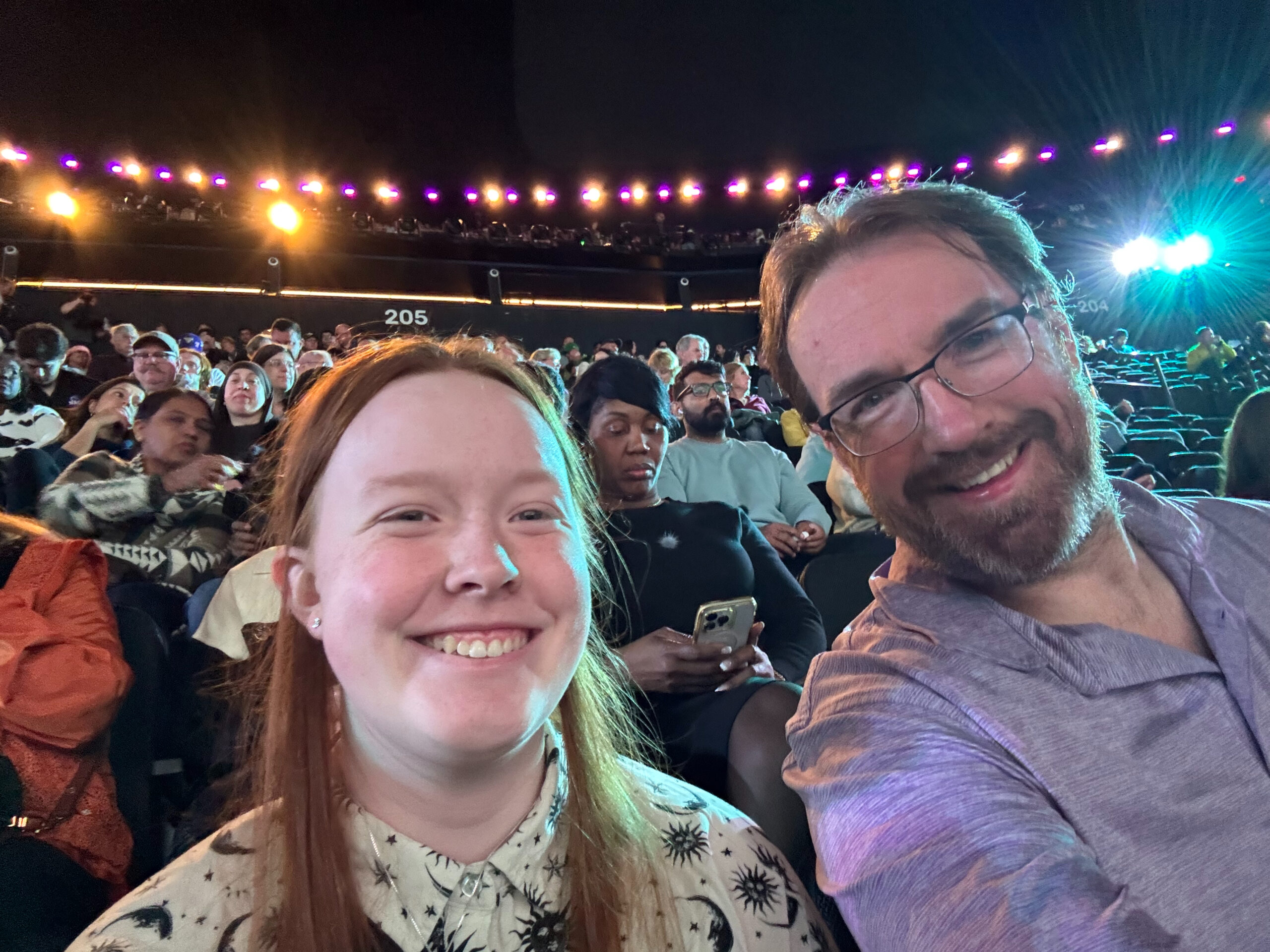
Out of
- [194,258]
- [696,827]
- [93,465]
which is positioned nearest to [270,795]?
[696,827]

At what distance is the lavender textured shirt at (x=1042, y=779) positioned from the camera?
612mm

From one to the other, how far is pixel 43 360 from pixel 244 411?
1.83 meters

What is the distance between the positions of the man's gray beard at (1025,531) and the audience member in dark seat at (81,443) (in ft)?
8.88

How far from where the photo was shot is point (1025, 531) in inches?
34.1

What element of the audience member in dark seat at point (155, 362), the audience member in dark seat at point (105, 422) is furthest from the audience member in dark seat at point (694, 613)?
the audience member in dark seat at point (155, 362)

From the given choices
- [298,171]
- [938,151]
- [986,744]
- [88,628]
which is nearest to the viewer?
[986,744]

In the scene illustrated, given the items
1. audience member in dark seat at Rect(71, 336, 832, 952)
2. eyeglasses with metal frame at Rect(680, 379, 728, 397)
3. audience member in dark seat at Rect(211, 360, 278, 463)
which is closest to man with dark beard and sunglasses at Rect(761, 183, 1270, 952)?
audience member in dark seat at Rect(71, 336, 832, 952)

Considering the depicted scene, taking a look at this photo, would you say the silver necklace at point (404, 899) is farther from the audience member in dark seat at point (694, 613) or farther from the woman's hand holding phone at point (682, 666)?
the woman's hand holding phone at point (682, 666)

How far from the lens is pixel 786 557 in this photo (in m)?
2.65

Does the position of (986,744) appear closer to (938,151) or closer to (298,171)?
(298,171)

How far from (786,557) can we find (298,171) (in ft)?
42.6

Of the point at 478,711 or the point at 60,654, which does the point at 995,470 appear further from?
the point at 60,654

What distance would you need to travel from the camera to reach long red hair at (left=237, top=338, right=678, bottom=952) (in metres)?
0.66

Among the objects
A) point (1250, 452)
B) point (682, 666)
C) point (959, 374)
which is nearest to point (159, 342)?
point (682, 666)
